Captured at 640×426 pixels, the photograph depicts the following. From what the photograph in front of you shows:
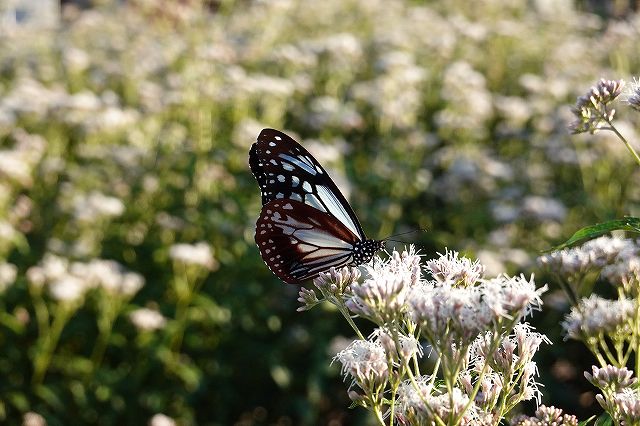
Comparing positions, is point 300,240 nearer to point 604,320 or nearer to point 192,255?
point 604,320

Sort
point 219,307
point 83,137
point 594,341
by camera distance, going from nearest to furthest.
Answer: point 594,341, point 219,307, point 83,137

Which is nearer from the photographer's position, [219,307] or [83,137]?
[219,307]

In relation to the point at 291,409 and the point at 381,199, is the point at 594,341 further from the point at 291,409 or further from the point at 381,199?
the point at 381,199

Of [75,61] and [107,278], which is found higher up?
[75,61]

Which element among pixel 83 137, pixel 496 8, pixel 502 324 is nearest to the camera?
pixel 502 324

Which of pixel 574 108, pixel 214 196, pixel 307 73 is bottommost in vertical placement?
pixel 574 108

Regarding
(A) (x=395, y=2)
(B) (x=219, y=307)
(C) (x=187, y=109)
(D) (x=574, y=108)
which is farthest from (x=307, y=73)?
(D) (x=574, y=108)

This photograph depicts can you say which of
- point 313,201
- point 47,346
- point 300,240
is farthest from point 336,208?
point 47,346
